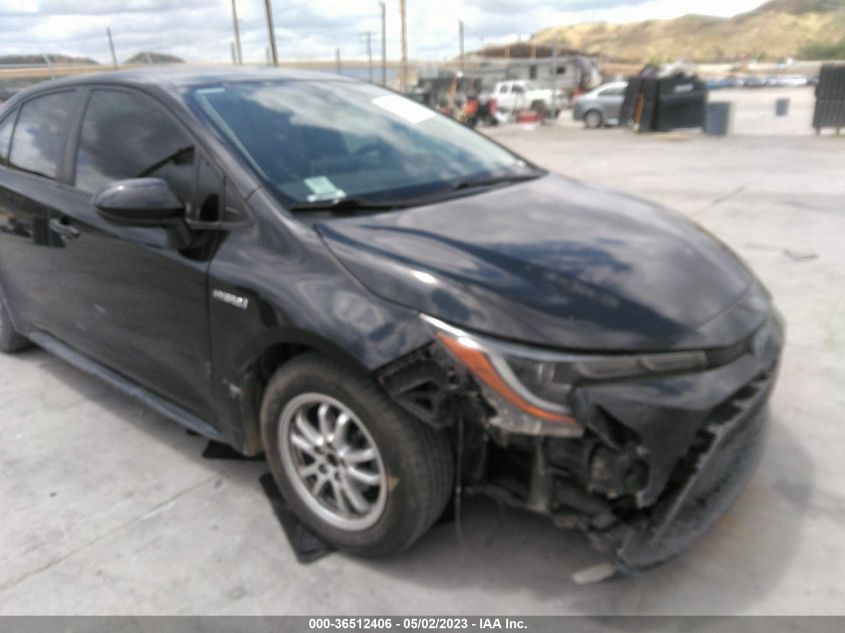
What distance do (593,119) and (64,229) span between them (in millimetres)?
22304

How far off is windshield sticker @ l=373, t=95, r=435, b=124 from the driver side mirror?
125 centimetres

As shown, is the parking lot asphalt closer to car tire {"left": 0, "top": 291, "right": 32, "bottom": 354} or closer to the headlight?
car tire {"left": 0, "top": 291, "right": 32, "bottom": 354}

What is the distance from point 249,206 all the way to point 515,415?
124cm

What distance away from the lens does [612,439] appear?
76.7 inches

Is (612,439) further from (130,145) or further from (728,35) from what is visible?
(728,35)

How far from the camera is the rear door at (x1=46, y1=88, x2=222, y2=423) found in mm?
2691

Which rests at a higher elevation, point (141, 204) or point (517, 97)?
point (141, 204)

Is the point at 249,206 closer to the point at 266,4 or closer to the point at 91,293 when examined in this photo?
the point at 91,293

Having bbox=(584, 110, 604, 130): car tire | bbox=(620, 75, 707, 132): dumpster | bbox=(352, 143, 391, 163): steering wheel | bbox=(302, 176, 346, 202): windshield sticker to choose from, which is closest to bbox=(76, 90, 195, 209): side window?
bbox=(302, 176, 346, 202): windshield sticker

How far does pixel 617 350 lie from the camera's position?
202 cm

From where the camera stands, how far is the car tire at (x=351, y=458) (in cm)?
217

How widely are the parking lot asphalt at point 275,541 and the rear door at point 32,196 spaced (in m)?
0.57

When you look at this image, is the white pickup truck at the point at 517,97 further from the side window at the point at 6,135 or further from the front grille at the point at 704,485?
the front grille at the point at 704,485

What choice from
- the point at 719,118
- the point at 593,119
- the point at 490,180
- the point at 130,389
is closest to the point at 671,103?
the point at 719,118
